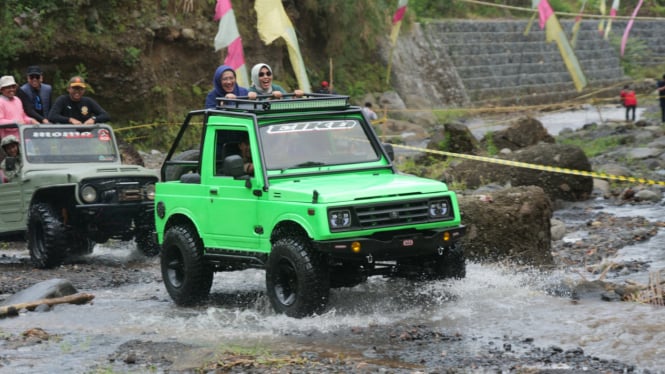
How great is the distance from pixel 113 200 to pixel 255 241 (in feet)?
13.5

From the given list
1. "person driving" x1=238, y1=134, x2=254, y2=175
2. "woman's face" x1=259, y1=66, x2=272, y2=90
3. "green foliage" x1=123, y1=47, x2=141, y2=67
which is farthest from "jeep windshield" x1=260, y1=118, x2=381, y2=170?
"green foliage" x1=123, y1=47, x2=141, y2=67

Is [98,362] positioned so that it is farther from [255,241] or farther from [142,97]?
[142,97]

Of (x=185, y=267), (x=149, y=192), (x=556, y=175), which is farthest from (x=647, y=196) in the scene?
(x=185, y=267)

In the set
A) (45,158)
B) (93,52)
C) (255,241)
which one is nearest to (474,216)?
(255,241)

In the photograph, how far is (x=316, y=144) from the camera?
1083cm

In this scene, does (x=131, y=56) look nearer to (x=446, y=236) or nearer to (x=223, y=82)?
(x=223, y=82)

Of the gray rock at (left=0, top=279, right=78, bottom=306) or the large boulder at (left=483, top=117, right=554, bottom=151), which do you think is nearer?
the gray rock at (left=0, top=279, right=78, bottom=306)

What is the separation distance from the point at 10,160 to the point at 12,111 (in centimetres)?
145

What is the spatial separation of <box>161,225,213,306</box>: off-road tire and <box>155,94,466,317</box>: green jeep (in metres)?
0.01

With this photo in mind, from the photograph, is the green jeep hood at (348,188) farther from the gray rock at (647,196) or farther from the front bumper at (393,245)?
the gray rock at (647,196)

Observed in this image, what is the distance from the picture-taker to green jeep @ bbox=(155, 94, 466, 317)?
9.56m

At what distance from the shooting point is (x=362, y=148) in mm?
11117

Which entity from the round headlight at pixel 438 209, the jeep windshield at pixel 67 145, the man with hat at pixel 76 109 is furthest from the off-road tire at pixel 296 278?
the man with hat at pixel 76 109

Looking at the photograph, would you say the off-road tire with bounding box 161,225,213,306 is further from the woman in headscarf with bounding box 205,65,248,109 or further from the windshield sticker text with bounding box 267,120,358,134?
the woman in headscarf with bounding box 205,65,248,109
